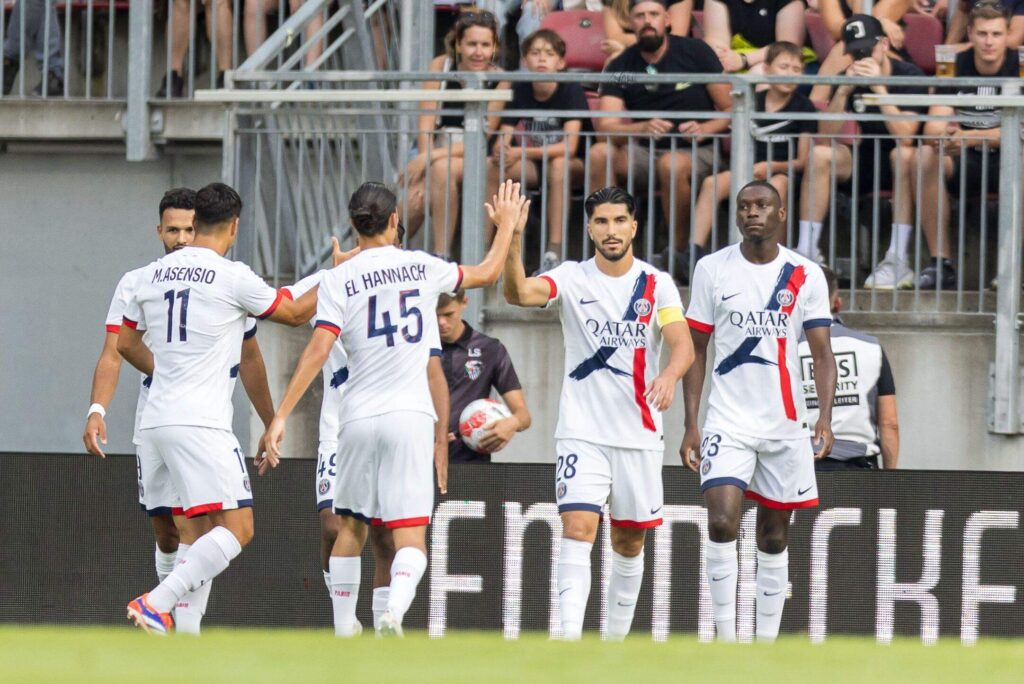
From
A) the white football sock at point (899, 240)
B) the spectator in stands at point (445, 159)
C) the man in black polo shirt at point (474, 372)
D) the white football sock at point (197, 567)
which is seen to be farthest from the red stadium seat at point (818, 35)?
the white football sock at point (197, 567)

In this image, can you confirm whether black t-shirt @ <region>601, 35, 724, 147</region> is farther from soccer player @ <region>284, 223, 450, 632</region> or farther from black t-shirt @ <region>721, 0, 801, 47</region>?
soccer player @ <region>284, 223, 450, 632</region>

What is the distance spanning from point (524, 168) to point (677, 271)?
1214mm

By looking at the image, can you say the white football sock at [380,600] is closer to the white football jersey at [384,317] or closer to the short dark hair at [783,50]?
the white football jersey at [384,317]

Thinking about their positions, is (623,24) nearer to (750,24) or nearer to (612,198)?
(750,24)

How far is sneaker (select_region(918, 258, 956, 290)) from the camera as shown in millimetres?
11938

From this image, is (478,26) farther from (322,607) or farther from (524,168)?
(322,607)

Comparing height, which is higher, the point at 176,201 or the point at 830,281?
the point at 176,201

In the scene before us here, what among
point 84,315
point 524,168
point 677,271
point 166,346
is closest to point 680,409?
point 677,271

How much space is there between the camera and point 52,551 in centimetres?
1104

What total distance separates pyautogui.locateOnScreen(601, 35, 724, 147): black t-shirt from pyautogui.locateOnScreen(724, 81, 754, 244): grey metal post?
0.65 metres

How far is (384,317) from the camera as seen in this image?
9070mm

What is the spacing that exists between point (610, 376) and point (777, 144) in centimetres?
333

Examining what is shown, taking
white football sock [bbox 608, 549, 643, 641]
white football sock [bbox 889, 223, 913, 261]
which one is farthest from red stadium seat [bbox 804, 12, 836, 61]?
white football sock [bbox 608, 549, 643, 641]

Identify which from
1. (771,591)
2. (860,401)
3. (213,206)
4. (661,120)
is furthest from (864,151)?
(213,206)
